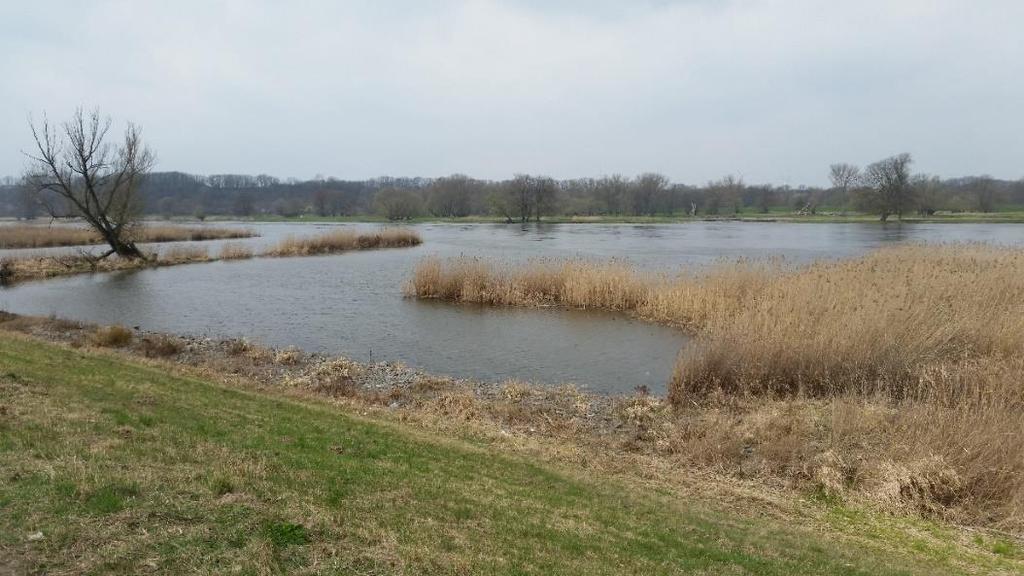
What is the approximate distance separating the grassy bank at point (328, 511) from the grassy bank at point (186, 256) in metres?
27.4

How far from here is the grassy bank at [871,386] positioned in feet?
23.6

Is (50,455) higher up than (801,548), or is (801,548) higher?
(50,455)

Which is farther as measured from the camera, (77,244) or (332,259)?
(77,244)

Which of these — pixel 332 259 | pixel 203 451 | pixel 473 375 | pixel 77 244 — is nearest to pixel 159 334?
pixel 473 375

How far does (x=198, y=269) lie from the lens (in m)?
32.5

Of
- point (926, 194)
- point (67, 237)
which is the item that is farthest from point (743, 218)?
point (67, 237)

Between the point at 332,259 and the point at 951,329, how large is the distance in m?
32.8

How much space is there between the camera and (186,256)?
36.7 m

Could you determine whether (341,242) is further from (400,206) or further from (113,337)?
(400,206)

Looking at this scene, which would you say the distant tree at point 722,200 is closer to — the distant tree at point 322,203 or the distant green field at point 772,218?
the distant green field at point 772,218

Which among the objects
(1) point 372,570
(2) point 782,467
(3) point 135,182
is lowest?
(2) point 782,467

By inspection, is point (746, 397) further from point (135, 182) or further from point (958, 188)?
point (958, 188)

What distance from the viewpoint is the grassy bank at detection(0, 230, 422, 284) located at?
29.6 metres

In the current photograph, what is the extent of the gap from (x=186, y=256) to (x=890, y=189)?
70815 mm
